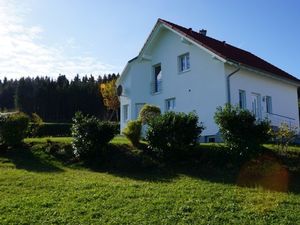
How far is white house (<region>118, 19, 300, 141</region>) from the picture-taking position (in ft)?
76.6

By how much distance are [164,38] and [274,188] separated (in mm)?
17742

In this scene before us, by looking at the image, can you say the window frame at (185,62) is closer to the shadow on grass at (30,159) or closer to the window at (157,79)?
the window at (157,79)

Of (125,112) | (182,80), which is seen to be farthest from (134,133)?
(125,112)

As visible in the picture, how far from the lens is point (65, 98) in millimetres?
81500

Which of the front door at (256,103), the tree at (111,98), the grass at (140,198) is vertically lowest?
the grass at (140,198)

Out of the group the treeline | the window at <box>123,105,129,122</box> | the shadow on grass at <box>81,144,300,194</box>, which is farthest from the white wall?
the treeline

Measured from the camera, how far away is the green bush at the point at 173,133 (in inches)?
610

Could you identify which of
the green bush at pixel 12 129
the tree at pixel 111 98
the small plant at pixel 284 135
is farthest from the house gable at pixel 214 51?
the tree at pixel 111 98

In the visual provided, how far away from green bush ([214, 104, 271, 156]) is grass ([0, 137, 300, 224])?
969 mm

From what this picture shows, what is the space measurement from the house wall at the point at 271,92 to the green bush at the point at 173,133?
7.84 metres

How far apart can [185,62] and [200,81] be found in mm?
2243

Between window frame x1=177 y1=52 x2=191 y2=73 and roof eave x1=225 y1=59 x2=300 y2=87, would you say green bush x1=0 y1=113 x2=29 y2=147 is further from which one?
window frame x1=177 y1=52 x2=191 y2=73

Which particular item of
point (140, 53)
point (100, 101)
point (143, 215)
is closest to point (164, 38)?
point (140, 53)

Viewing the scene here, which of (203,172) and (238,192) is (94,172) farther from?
(238,192)
